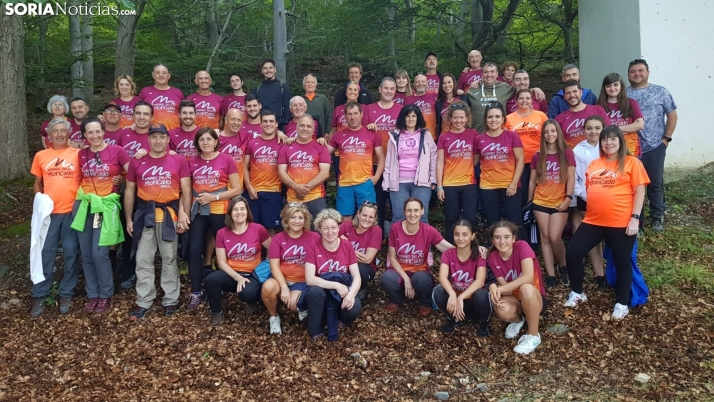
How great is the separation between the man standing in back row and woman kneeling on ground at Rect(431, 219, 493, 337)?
117 inches

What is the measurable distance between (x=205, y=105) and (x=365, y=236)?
9.72ft

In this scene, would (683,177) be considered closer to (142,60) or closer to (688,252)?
(688,252)

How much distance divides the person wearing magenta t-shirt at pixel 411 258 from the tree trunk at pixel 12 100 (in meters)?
6.29

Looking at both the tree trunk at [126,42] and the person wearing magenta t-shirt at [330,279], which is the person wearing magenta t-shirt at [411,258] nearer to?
the person wearing magenta t-shirt at [330,279]

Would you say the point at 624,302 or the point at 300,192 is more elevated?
the point at 300,192

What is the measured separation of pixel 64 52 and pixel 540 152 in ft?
44.0

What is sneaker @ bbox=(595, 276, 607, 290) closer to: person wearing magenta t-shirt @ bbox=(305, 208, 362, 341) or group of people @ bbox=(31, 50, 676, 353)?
group of people @ bbox=(31, 50, 676, 353)

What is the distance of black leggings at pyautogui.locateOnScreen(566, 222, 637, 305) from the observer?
4.78m

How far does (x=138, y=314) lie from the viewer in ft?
17.6

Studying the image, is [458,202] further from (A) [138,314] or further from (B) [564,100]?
(A) [138,314]

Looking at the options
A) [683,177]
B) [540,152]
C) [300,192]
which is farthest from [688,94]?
[300,192]

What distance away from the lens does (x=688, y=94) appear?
26.6ft

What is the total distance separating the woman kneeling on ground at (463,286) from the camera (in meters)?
4.66

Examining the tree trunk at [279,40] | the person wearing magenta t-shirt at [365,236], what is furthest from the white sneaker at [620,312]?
the tree trunk at [279,40]
